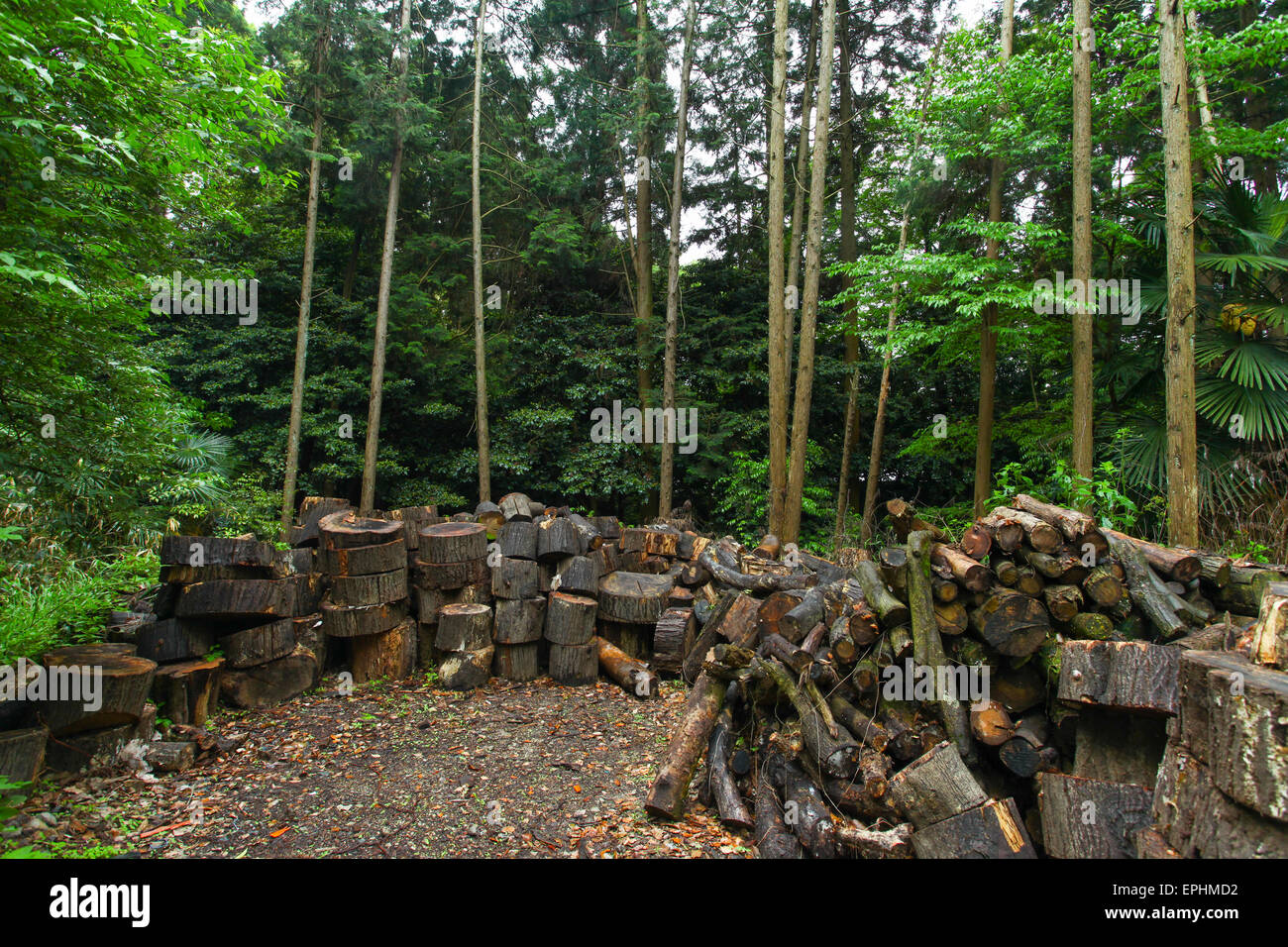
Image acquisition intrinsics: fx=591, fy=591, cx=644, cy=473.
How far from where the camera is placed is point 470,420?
15023 mm

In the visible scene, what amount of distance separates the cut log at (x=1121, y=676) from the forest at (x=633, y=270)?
9.35 feet

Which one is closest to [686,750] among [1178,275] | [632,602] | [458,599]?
[632,602]

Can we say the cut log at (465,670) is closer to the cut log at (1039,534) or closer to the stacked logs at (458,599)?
the stacked logs at (458,599)

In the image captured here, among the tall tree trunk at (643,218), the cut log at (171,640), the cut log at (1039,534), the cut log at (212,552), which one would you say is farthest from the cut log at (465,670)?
the tall tree trunk at (643,218)

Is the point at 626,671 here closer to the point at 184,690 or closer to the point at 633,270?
the point at 184,690

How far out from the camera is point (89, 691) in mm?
3549

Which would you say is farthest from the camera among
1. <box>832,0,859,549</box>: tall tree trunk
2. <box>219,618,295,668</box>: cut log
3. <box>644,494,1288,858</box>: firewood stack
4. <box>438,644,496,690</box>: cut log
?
<box>832,0,859,549</box>: tall tree trunk

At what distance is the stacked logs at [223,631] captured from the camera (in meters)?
4.41

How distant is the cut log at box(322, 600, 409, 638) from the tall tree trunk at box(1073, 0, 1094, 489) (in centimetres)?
827

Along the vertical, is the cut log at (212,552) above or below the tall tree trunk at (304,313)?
below

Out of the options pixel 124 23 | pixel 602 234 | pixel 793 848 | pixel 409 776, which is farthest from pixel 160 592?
pixel 602 234

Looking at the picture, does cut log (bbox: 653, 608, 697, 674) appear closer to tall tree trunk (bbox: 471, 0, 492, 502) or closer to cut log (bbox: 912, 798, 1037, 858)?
cut log (bbox: 912, 798, 1037, 858)

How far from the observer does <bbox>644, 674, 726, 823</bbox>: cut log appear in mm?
3535

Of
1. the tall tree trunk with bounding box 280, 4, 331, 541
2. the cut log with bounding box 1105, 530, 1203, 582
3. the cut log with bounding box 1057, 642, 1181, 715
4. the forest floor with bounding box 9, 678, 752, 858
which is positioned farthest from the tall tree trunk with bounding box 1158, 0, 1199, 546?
the tall tree trunk with bounding box 280, 4, 331, 541
